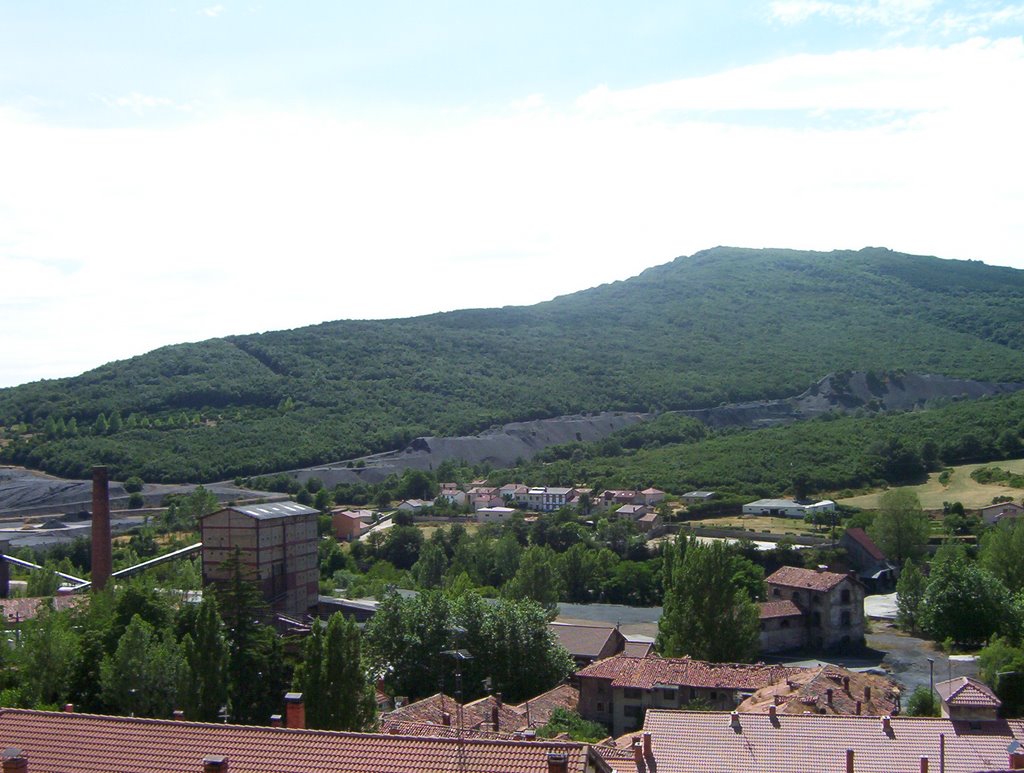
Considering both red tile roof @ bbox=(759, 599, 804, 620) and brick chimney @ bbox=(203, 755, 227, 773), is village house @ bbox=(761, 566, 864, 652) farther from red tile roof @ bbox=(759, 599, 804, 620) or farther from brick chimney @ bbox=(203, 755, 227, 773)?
brick chimney @ bbox=(203, 755, 227, 773)

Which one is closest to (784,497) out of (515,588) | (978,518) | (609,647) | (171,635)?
(978,518)

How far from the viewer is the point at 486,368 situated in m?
143

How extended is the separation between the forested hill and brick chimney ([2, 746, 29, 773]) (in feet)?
253

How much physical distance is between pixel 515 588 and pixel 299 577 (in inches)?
406

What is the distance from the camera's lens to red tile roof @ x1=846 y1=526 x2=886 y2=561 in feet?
183

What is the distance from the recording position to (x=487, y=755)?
12.9 m

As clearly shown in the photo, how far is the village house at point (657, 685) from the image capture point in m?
30.6

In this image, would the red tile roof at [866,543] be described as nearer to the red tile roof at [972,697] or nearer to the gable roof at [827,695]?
the gable roof at [827,695]

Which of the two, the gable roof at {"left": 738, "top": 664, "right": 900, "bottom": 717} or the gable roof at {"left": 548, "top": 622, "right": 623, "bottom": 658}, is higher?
the gable roof at {"left": 738, "top": 664, "right": 900, "bottom": 717}

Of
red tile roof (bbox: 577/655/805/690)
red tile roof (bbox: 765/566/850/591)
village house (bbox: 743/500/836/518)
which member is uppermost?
village house (bbox: 743/500/836/518)

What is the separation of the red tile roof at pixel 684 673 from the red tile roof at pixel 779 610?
34.1ft

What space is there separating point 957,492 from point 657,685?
1955 inches

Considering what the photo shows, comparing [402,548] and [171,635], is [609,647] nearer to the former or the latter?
[171,635]

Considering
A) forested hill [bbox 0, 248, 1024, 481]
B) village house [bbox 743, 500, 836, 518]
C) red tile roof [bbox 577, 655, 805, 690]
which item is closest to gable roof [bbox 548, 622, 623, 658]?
red tile roof [bbox 577, 655, 805, 690]
